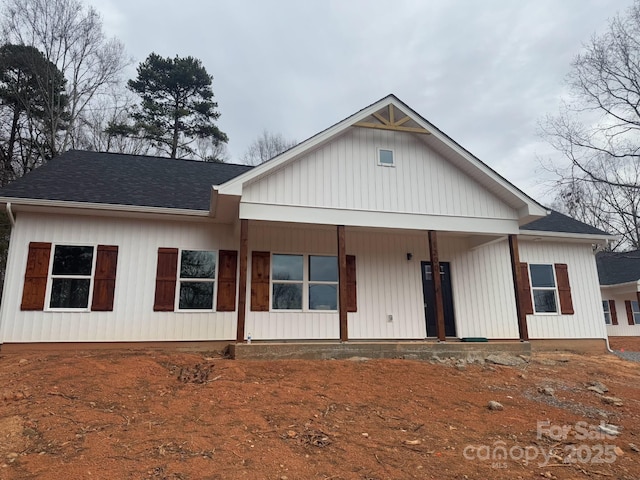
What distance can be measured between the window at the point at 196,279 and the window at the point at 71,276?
183 cm

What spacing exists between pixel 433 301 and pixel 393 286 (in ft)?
3.86

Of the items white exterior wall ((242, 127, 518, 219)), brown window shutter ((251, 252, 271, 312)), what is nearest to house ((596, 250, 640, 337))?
white exterior wall ((242, 127, 518, 219))

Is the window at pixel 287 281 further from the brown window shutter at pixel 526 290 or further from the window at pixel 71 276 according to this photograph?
the brown window shutter at pixel 526 290

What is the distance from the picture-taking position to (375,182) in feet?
29.2

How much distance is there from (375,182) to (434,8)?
844 centimetres

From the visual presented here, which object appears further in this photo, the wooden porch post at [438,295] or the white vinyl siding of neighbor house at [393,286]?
the white vinyl siding of neighbor house at [393,286]

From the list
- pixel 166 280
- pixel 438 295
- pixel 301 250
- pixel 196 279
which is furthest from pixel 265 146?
pixel 438 295

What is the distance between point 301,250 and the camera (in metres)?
9.65

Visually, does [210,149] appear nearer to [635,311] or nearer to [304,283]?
[304,283]

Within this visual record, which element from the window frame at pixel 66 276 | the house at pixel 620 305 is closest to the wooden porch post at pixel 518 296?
the window frame at pixel 66 276

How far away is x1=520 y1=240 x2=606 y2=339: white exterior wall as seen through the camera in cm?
1055

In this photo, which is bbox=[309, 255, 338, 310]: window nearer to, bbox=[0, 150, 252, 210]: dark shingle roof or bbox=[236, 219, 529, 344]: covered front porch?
bbox=[236, 219, 529, 344]: covered front porch

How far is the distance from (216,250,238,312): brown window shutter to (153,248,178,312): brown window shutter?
955 mm

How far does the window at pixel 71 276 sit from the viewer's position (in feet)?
26.8
